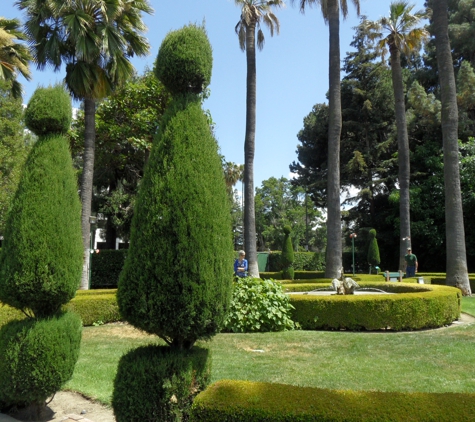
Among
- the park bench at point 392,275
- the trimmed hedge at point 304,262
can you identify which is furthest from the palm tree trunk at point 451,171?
the trimmed hedge at point 304,262

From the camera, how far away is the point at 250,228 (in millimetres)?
18891

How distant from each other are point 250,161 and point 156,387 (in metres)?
16.3

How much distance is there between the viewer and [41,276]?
460 cm

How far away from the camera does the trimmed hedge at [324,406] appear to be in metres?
3.07

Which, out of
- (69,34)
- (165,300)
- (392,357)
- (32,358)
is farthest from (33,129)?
(69,34)

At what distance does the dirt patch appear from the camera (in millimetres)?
4754

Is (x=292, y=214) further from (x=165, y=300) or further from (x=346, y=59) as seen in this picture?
(x=165, y=300)

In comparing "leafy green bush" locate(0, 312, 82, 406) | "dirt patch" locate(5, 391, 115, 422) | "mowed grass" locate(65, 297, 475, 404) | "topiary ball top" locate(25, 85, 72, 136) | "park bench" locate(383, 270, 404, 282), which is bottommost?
"dirt patch" locate(5, 391, 115, 422)

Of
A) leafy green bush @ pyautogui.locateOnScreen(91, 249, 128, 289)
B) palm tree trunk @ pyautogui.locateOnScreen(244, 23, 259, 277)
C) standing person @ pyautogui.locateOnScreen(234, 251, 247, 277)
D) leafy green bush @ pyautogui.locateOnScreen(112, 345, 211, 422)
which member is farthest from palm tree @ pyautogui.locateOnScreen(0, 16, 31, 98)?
leafy green bush @ pyautogui.locateOnScreen(112, 345, 211, 422)

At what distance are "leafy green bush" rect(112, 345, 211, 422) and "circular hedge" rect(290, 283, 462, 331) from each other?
7056 mm

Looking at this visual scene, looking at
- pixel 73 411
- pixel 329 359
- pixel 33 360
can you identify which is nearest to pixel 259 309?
pixel 329 359

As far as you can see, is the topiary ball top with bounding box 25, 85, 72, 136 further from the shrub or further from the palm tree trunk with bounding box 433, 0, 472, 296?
the palm tree trunk with bounding box 433, 0, 472, 296

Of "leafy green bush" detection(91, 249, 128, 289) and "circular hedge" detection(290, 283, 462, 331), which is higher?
"leafy green bush" detection(91, 249, 128, 289)

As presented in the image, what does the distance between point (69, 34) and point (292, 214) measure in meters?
38.6
